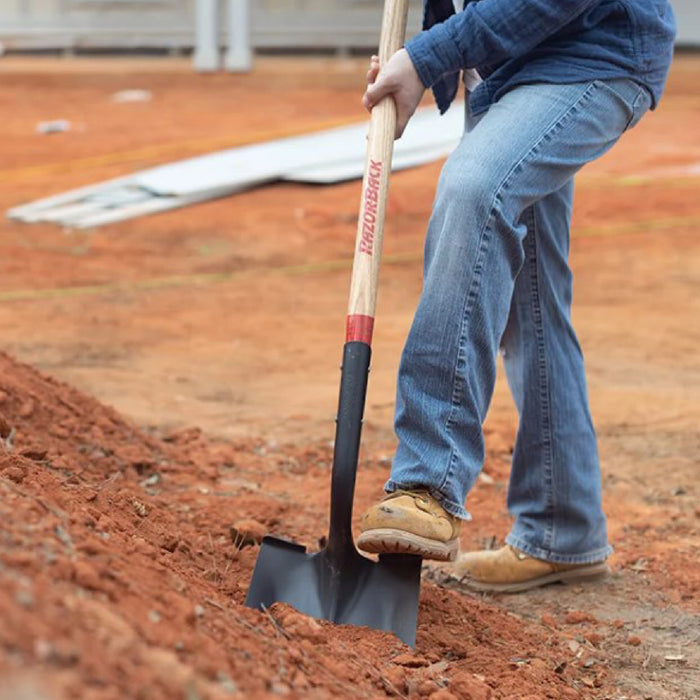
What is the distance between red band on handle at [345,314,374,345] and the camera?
313cm

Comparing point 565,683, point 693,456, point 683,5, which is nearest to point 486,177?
point 565,683

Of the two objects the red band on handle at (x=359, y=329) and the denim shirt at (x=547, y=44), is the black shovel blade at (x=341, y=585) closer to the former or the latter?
the red band on handle at (x=359, y=329)

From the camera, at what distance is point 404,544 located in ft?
9.62

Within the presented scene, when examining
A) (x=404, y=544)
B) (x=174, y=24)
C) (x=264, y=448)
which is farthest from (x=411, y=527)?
(x=174, y=24)

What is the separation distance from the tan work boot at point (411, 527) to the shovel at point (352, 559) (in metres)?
0.07

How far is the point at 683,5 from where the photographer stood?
806 inches

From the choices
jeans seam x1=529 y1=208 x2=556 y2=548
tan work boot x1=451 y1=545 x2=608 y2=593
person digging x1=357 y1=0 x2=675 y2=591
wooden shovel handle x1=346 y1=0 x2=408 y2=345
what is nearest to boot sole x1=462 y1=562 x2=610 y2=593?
tan work boot x1=451 y1=545 x2=608 y2=593

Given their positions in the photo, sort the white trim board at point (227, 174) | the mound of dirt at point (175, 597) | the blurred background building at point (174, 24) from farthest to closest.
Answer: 1. the blurred background building at point (174, 24)
2. the white trim board at point (227, 174)
3. the mound of dirt at point (175, 597)

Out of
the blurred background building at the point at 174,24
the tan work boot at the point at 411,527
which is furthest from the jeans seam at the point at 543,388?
the blurred background building at the point at 174,24

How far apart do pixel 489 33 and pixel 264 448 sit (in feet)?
7.83

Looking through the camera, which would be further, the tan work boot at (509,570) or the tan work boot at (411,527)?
the tan work boot at (509,570)

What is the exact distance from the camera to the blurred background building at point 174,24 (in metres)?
20.8

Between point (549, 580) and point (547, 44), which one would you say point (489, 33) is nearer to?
point (547, 44)

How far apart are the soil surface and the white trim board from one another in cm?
25
